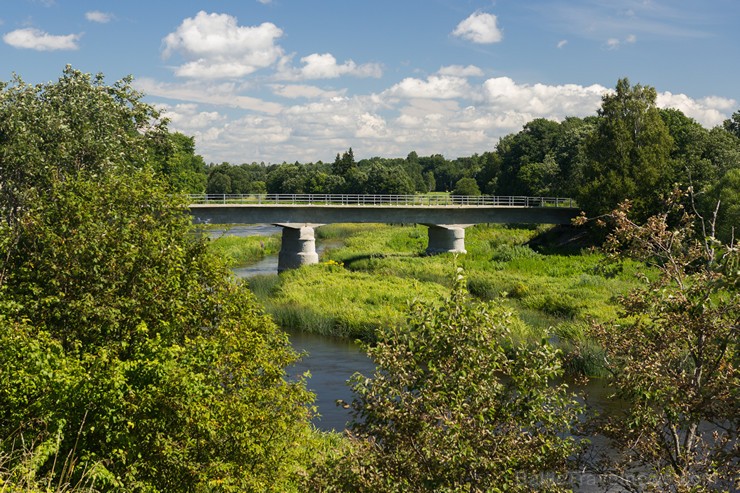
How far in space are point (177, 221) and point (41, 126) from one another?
9595 millimetres

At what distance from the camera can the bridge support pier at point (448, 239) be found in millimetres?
69062

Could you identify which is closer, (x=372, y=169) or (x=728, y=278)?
(x=728, y=278)

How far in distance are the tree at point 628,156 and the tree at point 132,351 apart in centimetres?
4933

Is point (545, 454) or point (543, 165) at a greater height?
→ point (543, 165)

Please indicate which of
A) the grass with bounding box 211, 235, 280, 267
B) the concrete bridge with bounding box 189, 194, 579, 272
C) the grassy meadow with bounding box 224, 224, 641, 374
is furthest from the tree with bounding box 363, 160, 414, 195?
the concrete bridge with bounding box 189, 194, 579, 272

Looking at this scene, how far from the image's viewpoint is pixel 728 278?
8.09 m

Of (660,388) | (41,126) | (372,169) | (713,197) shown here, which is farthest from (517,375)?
(372,169)

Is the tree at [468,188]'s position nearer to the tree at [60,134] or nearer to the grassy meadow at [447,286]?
the grassy meadow at [447,286]

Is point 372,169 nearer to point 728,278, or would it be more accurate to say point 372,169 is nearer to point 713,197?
point 713,197

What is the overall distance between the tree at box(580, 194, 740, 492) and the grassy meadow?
15.1 m

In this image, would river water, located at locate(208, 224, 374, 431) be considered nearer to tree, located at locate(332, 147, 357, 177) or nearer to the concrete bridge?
the concrete bridge

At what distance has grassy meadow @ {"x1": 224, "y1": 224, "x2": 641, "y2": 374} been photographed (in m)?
40.0

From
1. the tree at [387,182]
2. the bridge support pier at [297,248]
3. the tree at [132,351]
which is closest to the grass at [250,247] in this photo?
the bridge support pier at [297,248]

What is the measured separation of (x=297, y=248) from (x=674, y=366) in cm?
5227
